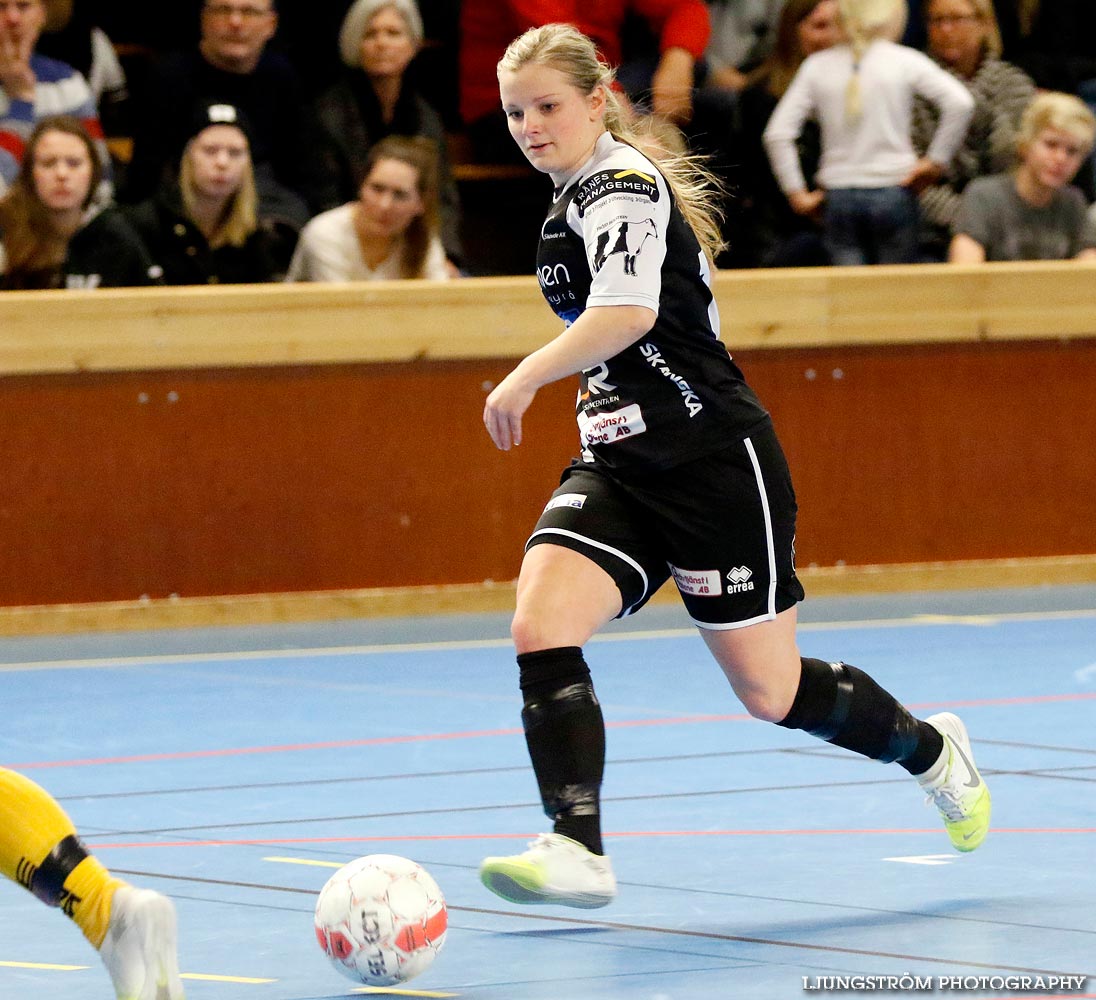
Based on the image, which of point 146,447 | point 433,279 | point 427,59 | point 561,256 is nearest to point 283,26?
point 427,59

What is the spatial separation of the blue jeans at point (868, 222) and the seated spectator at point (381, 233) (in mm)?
1938

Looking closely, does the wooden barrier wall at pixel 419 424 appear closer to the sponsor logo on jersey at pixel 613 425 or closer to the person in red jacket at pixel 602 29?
the person in red jacket at pixel 602 29

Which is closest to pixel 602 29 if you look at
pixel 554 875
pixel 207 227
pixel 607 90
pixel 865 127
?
pixel 865 127

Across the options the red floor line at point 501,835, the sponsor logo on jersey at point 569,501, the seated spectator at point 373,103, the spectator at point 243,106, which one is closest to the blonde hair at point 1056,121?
the seated spectator at point 373,103

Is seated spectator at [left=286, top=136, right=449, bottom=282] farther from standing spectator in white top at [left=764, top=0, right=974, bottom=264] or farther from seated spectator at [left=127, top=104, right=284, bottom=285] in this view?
standing spectator in white top at [left=764, top=0, right=974, bottom=264]

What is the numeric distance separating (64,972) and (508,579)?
5.10m

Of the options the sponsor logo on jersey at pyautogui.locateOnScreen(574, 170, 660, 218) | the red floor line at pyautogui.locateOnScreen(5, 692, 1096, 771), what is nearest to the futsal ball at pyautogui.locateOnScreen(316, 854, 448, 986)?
the sponsor logo on jersey at pyautogui.locateOnScreen(574, 170, 660, 218)

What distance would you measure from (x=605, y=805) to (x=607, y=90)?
1.86m

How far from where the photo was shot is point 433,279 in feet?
29.3

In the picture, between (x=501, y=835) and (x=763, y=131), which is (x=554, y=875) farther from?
(x=763, y=131)

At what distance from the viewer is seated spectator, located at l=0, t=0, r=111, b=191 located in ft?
29.9

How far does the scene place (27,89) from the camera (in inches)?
365

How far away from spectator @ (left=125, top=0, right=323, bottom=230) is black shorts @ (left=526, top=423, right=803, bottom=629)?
537 centimetres

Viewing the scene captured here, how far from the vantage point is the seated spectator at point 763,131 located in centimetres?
999
